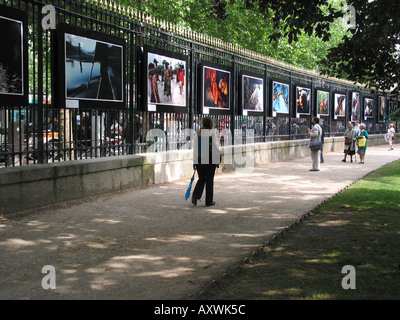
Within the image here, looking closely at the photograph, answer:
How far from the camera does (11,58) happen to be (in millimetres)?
8375

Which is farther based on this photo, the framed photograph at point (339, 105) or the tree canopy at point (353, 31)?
the framed photograph at point (339, 105)

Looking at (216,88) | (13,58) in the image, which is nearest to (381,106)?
(216,88)

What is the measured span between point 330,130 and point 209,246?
24.2 m

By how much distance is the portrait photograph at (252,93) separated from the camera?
1823cm

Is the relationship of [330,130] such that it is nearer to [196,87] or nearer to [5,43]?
[196,87]

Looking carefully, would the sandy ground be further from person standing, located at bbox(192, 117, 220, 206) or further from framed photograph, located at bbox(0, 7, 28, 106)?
framed photograph, located at bbox(0, 7, 28, 106)

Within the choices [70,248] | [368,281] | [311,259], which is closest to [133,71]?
[70,248]

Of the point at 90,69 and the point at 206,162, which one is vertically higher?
the point at 90,69

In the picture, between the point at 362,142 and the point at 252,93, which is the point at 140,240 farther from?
the point at 362,142

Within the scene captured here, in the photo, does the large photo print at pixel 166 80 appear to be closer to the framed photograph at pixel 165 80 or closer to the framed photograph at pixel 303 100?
the framed photograph at pixel 165 80

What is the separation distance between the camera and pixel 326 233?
23.0ft

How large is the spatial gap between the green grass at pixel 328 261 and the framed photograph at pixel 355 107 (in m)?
24.9

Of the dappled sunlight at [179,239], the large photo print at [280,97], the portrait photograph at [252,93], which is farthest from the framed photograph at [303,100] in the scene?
the dappled sunlight at [179,239]

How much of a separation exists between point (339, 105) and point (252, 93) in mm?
13122
